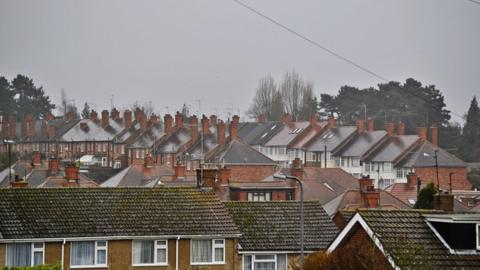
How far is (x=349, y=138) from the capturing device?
410ft

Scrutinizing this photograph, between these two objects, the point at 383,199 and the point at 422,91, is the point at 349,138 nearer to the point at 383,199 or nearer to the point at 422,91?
the point at 422,91

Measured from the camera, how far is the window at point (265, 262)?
36844mm

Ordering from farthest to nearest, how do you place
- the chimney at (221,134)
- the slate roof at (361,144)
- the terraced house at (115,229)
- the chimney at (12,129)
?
the chimney at (12,129), the chimney at (221,134), the slate roof at (361,144), the terraced house at (115,229)

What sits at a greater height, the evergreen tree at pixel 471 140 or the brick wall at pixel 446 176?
the evergreen tree at pixel 471 140

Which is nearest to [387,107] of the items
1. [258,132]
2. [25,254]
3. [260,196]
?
[258,132]

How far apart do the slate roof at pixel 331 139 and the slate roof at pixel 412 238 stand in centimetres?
9553

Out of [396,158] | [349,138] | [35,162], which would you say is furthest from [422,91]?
[35,162]

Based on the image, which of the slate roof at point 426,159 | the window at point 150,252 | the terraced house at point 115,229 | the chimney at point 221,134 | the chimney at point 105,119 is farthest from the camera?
the chimney at point 105,119

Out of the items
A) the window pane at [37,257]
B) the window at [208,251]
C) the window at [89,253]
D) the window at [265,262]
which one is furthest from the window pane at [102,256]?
the window at [265,262]

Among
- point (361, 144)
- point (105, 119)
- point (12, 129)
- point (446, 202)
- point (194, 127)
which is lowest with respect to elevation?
point (446, 202)

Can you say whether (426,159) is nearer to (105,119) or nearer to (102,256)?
(105,119)

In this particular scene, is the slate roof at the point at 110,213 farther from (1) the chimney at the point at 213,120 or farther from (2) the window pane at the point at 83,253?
(1) the chimney at the point at 213,120

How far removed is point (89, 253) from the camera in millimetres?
34469

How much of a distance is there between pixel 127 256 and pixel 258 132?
10583 centimetres
